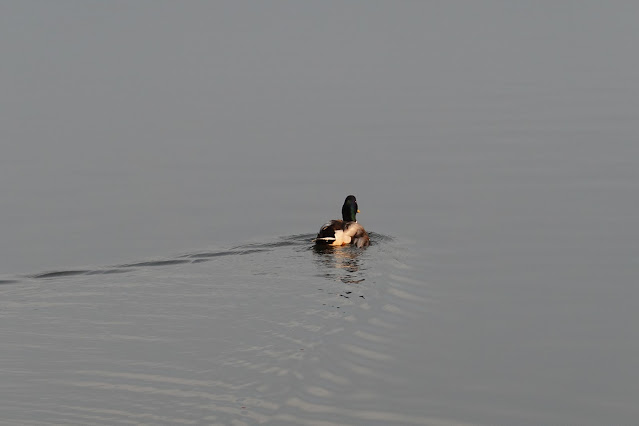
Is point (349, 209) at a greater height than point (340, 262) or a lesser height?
greater

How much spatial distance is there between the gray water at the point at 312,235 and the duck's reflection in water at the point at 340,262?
8cm

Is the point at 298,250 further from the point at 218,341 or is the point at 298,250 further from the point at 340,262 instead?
the point at 218,341

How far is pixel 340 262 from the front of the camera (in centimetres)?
1933

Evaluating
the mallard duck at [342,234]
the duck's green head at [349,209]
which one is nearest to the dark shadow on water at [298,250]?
the mallard duck at [342,234]

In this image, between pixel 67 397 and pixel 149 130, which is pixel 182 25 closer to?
pixel 149 130

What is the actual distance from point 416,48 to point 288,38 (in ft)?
22.7

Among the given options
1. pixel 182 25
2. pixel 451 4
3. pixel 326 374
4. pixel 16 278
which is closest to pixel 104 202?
pixel 16 278

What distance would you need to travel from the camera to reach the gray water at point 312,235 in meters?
12.6

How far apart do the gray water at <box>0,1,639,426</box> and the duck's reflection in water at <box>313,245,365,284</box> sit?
0.27 feet

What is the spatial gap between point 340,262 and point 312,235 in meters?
2.32

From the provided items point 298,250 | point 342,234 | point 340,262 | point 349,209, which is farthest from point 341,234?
point 349,209

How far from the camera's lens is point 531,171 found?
2692 centimetres

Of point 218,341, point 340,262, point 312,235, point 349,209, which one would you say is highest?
point 349,209

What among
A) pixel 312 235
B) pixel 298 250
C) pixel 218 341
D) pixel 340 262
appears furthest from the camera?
pixel 312 235
